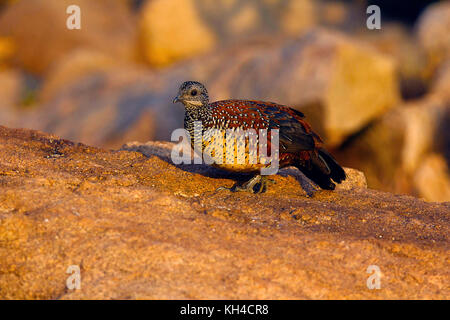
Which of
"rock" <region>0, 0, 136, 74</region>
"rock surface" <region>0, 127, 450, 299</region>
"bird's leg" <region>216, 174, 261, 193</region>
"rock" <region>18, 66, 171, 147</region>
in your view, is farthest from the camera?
"rock" <region>0, 0, 136, 74</region>

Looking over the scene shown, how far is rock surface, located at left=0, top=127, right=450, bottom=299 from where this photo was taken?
12.1 ft

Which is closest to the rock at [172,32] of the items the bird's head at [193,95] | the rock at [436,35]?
the rock at [436,35]

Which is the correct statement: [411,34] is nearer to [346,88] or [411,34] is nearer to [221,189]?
[346,88]

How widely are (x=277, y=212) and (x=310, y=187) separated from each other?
1097 mm

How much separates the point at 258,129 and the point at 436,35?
380 inches

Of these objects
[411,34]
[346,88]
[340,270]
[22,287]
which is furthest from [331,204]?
[411,34]

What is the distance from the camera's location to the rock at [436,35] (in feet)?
44.5

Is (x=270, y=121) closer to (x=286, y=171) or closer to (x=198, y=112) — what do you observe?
(x=198, y=112)

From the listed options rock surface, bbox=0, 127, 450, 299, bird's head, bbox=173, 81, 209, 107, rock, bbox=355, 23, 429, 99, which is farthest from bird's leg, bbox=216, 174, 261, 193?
rock, bbox=355, 23, 429, 99

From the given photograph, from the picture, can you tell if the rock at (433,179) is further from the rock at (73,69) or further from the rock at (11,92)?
the rock at (11,92)

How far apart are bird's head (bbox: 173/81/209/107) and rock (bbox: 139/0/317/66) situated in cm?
1155

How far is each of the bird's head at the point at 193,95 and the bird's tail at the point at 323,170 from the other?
3.49ft

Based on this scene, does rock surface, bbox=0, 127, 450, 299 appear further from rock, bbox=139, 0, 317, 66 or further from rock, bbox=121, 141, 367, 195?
rock, bbox=139, 0, 317, 66

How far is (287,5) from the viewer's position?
17.5 meters
